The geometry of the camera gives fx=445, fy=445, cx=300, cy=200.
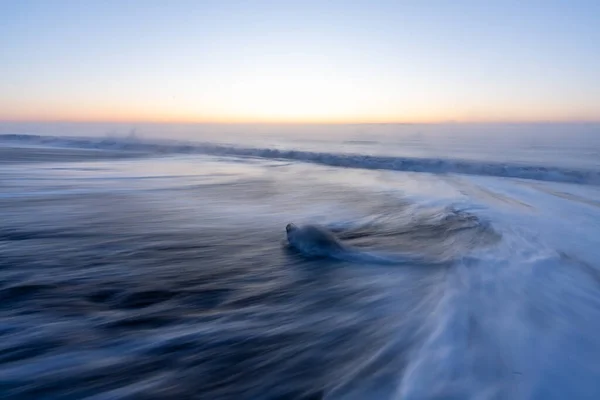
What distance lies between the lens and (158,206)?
26.4 feet

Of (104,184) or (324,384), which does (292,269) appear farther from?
(104,184)

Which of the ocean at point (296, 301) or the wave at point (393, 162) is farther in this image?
the wave at point (393, 162)

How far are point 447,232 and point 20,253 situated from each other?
17.1ft

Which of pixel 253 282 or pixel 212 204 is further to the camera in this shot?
pixel 212 204

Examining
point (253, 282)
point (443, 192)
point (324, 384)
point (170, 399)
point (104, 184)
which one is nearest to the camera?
point (170, 399)

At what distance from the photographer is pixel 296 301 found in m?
3.82

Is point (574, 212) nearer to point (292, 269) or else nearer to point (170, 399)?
point (292, 269)

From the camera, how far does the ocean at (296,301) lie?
2.63 m

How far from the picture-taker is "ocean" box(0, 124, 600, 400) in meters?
2.63

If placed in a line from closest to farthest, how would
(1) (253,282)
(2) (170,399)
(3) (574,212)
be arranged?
(2) (170,399)
(1) (253,282)
(3) (574,212)

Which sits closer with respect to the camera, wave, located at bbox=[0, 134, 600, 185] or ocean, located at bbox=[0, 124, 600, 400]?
ocean, located at bbox=[0, 124, 600, 400]

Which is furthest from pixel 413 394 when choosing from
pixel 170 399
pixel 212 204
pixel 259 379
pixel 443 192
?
pixel 443 192

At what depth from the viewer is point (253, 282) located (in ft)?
13.9

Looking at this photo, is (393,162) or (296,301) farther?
(393,162)
